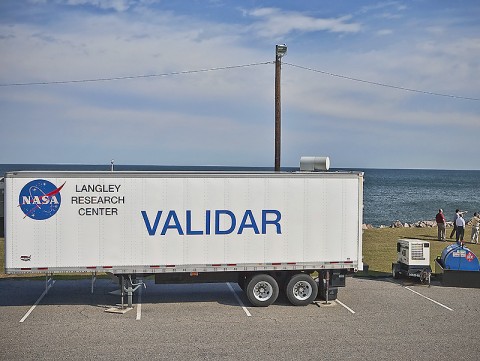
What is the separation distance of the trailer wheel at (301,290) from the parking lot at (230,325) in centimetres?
28

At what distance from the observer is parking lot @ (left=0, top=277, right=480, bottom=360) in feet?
44.1

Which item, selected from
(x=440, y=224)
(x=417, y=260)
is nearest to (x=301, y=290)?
(x=417, y=260)

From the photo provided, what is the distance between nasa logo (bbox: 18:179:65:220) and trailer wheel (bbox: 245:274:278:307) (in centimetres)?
580

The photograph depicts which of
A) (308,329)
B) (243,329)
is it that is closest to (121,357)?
(243,329)

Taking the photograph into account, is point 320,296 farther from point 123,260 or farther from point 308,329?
point 123,260

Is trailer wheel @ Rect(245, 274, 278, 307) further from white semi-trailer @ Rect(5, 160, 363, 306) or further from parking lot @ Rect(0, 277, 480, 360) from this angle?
parking lot @ Rect(0, 277, 480, 360)

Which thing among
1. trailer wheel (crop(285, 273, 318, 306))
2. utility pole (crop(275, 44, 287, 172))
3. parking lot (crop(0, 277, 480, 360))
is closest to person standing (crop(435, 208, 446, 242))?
parking lot (crop(0, 277, 480, 360))

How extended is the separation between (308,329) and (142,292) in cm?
626

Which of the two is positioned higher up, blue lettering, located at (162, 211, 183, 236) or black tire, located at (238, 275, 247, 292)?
blue lettering, located at (162, 211, 183, 236)

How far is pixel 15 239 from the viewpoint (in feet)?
53.2

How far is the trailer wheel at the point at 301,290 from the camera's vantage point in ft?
57.5

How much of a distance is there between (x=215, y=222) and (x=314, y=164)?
12.4 feet

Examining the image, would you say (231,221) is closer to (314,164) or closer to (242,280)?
(242,280)

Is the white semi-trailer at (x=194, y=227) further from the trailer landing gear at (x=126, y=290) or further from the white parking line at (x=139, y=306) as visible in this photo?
the white parking line at (x=139, y=306)
